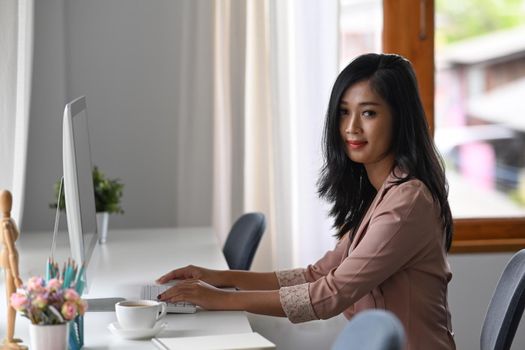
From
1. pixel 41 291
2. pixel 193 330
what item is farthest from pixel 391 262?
pixel 41 291

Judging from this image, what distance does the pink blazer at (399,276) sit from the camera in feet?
6.08

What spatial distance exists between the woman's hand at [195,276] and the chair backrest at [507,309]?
2.13 ft

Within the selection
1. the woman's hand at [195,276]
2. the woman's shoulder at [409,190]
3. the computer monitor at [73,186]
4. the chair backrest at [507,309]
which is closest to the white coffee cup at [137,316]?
the computer monitor at [73,186]

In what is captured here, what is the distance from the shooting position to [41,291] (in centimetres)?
136

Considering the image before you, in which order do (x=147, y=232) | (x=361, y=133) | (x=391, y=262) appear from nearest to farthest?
(x=391, y=262), (x=361, y=133), (x=147, y=232)

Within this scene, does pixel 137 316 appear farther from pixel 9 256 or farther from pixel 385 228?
pixel 385 228

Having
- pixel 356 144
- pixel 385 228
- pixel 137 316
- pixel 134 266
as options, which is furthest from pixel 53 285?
pixel 134 266

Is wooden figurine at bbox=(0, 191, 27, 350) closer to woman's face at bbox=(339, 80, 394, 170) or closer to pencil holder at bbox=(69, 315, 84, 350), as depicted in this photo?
pencil holder at bbox=(69, 315, 84, 350)

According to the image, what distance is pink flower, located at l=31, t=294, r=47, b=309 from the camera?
4.46ft

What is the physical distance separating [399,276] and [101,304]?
25.7 inches

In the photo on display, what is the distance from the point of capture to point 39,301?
1359 millimetres

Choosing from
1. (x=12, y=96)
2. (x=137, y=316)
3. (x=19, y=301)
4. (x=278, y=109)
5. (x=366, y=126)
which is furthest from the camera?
(x=278, y=109)

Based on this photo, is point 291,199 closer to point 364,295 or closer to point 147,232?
point 147,232

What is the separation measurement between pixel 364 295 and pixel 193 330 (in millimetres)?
408
